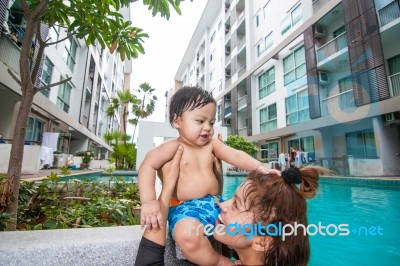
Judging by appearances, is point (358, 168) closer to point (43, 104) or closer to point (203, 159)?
point (203, 159)

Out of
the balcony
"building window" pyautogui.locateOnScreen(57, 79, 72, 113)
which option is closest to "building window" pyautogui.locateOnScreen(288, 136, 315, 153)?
the balcony

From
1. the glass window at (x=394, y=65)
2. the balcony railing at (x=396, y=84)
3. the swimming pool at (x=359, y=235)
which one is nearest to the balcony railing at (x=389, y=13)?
the glass window at (x=394, y=65)

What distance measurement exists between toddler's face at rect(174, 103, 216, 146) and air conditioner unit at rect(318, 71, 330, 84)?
14.5 meters

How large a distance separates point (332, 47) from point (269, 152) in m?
8.66

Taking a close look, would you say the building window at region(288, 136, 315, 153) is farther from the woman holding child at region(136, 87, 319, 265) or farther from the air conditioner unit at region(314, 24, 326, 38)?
the woman holding child at region(136, 87, 319, 265)

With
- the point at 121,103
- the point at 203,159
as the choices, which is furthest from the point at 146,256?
the point at 121,103

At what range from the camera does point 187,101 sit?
1.46 metres

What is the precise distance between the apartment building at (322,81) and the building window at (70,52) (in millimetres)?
14065

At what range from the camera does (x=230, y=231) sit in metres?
1.07

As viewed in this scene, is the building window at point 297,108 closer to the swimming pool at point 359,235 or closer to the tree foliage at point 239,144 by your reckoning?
the tree foliage at point 239,144

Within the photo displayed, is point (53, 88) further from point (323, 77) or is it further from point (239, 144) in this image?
point (323, 77)

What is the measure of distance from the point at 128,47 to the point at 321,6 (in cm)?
1536

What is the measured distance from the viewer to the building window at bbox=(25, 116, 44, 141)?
438 inches

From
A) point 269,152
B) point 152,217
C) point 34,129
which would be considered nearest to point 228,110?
point 269,152
